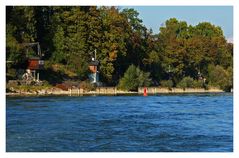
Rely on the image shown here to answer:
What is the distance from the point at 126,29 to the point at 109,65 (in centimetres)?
456

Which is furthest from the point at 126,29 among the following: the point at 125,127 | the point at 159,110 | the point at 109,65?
the point at 125,127

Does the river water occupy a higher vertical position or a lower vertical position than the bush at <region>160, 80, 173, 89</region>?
lower

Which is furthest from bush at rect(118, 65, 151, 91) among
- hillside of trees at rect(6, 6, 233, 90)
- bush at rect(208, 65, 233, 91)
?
bush at rect(208, 65, 233, 91)

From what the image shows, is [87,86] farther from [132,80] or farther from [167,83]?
[167,83]

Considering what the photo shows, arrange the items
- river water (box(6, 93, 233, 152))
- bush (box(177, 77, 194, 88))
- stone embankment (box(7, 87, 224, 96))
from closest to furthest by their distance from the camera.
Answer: river water (box(6, 93, 233, 152)) < stone embankment (box(7, 87, 224, 96)) < bush (box(177, 77, 194, 88))

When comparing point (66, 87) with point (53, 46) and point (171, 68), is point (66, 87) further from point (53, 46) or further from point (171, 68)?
point (171, 68)

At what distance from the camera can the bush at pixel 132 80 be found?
36.6 metres

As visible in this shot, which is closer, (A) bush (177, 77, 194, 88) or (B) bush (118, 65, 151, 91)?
(B) bush (118, 65, 151, 91)

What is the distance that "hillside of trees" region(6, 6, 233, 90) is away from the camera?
31.9 m

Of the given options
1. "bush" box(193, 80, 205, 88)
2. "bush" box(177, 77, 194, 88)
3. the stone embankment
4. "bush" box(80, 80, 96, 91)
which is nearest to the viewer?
the stone embankment

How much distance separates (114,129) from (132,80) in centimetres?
2207

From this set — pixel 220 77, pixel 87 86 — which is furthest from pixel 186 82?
pixel 87 86

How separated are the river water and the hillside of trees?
8998 mm

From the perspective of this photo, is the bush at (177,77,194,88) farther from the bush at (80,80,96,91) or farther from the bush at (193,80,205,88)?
the bush at (80,80,96,91)
